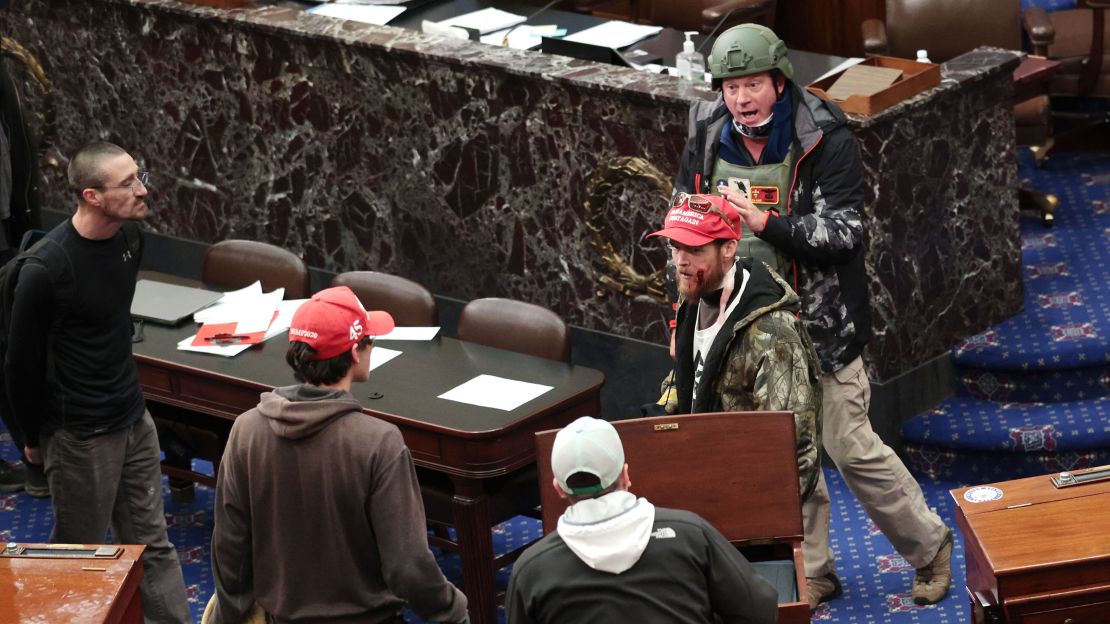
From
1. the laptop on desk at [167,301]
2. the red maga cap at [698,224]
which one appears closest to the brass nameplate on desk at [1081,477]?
the red maga cap at [698,224]

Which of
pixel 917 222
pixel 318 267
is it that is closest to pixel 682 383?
pixel 917 222

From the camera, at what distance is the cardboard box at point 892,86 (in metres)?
5.81

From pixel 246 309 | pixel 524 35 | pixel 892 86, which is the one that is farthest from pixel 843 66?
pixel 246 309

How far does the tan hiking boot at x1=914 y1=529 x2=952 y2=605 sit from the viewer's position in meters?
5.35

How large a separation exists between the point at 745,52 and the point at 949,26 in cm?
337

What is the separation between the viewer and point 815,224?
4.95m

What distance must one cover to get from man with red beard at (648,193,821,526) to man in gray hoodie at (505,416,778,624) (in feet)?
3.35

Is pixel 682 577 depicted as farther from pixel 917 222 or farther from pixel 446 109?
pixel 446 109

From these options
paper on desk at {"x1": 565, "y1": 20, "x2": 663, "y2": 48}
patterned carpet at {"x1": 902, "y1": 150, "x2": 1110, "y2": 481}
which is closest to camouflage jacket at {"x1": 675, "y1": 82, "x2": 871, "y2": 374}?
patterned carpet at {"x1": 902, "y1": 150, "x2": 1110, "y2": 481}

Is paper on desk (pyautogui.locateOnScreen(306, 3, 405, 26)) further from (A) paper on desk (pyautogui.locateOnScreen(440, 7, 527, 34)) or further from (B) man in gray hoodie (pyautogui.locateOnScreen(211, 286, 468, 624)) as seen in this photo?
(B) man in gray hoodie (pyautogui.locateOnScreen(211, 286, 468, 624))

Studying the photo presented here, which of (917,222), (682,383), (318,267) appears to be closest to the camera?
(682,383)

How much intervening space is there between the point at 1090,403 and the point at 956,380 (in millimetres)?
487

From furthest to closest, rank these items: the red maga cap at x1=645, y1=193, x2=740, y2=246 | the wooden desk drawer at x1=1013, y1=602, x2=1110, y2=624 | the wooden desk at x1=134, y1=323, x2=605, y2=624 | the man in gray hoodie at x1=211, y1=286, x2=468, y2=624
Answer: the wooden desk at x1=134, y1=323, x2=605, y2=624
the red maga cap at x1=645, y1=193, x2=740, y2=246
the wooden desk drawer at x1=1013, y1=602, x2=1110, y2=624
the man in gray hoodie at x1=211, y1=286, x2=468, y2=624

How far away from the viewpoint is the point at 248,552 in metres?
4.02
